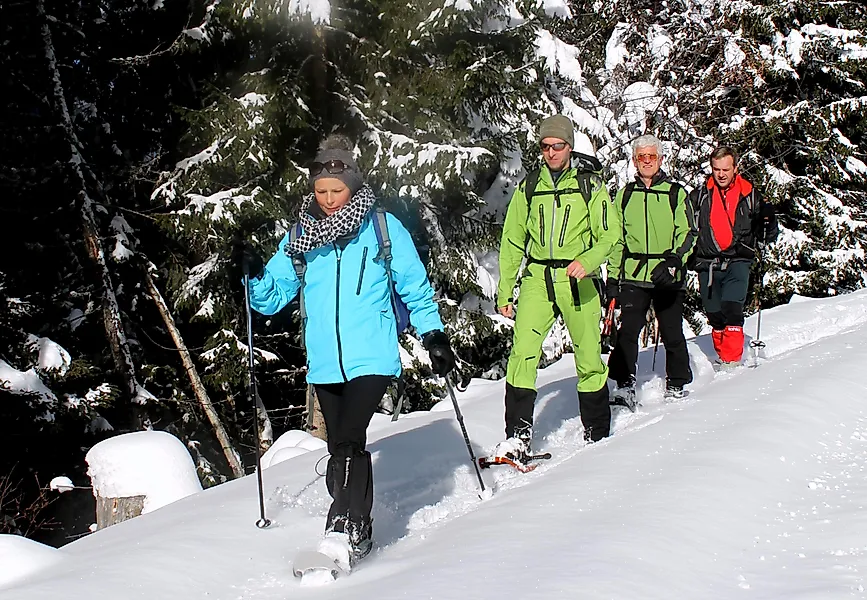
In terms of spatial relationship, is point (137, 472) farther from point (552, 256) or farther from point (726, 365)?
point (726, 365)

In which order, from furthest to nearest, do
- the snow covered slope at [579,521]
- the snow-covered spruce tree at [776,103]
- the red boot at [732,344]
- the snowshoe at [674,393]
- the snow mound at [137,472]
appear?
the snow-covered spruce tree at [776,103] → the red boot at [732,344] → the snowshoe at [674,393] → the snow mound at [137,472] → the snow covered slope at [579,521]

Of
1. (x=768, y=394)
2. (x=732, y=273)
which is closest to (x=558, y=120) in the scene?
(x=768, y=394)

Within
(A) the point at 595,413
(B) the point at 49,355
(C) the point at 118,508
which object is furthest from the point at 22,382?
(A) the point at 595,413

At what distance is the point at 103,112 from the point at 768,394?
36.7 ft

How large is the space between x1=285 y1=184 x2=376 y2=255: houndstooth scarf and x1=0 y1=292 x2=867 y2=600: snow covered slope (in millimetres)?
1490

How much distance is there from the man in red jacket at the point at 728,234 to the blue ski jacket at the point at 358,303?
168 inches

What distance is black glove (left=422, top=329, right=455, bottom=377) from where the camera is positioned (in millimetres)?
3818

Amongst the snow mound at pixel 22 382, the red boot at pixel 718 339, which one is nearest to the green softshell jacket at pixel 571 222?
the red boot at pixel 718 339

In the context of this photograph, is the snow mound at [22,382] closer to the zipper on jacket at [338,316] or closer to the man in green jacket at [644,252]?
the man in green jacket at [644,252]

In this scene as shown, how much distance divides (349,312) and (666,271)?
3.56 metres

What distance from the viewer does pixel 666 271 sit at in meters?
6.40

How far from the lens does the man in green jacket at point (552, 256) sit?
5.07 metres

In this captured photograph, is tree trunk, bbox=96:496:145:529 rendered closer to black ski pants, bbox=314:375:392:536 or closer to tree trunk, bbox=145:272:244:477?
black ski pants, bbox=314:375:392:536

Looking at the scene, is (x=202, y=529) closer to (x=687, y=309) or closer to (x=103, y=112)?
(x=103, y=112)
